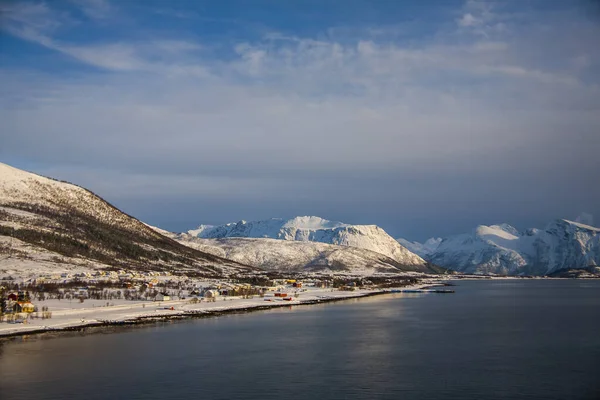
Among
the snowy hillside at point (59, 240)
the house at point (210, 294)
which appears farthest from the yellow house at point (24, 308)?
the snowy hillside at point (59, 240)

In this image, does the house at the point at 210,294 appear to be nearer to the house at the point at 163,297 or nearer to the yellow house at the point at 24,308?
the house at the point at 163,297

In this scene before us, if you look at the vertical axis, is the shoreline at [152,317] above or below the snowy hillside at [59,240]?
below

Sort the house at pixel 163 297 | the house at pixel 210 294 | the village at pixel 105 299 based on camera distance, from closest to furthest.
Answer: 1. the village at pixel 105 299
2. the house at pixel 163 297
3. the house at pixel 210 294

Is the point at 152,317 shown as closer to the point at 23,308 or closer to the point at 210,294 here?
the point at 23,308

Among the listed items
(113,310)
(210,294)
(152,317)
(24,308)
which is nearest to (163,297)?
(210,294)

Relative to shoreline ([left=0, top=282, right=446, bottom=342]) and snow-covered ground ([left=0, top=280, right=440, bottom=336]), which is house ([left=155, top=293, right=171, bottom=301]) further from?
shoreline ([left=0, top=282, right=446, bottom=342])

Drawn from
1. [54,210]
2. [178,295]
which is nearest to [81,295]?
[178,295]
